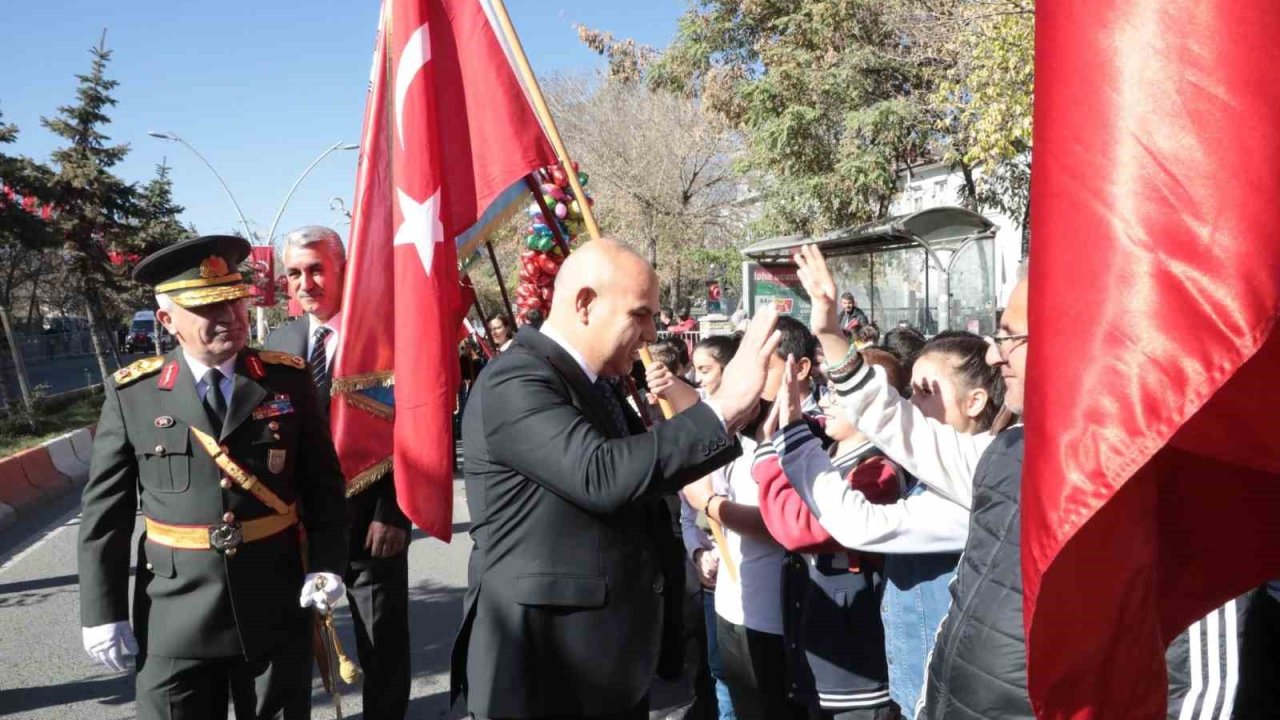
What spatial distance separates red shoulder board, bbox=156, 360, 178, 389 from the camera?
3072 millimetres

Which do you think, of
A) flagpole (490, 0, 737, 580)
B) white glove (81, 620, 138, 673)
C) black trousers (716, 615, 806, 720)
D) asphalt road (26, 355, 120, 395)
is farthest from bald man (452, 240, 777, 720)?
asphalt road (26, 355, 120, 395)

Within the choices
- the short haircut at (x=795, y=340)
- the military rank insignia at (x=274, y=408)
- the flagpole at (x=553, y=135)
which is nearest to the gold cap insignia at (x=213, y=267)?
the military rank insignia at (x=274, y=408)

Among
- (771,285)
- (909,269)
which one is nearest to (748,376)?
(909,269)

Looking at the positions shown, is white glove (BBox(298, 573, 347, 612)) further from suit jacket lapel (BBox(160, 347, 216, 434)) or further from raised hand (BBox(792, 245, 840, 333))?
raised hand (BBox(792, 245, 840, 333))

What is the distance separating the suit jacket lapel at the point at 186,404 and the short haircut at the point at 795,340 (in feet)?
6.57

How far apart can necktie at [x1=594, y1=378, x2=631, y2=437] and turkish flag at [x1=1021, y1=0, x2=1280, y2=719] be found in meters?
1.19

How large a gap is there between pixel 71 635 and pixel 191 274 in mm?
3609

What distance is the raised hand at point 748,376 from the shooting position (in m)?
2.04

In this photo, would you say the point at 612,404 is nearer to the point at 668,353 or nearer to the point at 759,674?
the point at 759,674

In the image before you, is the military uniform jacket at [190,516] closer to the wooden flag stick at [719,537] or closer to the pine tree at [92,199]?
the wooden flag stick at [719,537]

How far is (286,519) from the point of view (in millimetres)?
3188

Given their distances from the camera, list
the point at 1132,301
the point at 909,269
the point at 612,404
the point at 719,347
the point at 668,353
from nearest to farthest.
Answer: the point at 1132,301 → the point at 612,404 → the point at 719,347 → the point at 668,353 → the point at 909,269

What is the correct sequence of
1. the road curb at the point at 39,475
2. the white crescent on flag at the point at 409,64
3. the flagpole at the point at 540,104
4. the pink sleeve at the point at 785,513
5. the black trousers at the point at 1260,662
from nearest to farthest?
the black trousers at the point at 1260,662
the pink sleeve at the point at 785,513
the flagpole at the point at 540,104
the white crescent on flag at the point at 409,64
the road curb at the point at 39,475

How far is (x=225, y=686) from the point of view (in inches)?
120
